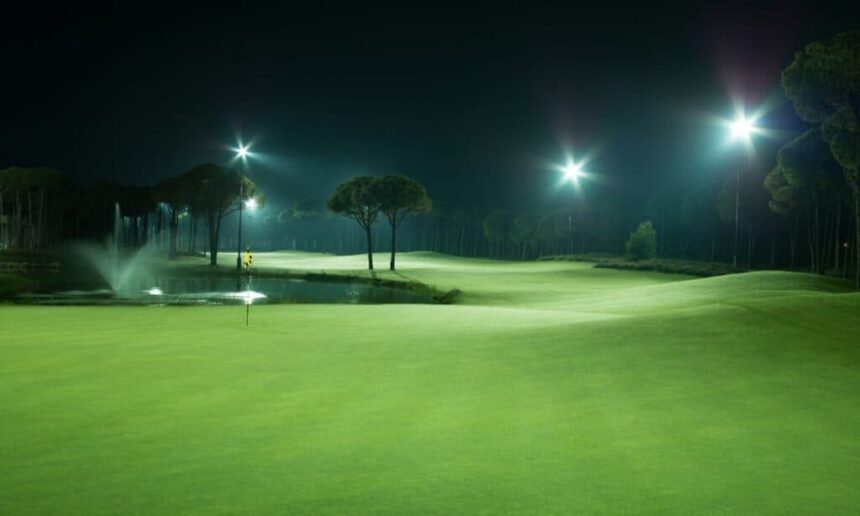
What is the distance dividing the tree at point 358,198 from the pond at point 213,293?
11.6 m

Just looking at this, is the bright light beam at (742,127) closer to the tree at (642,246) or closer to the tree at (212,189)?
the tree at (642,246)

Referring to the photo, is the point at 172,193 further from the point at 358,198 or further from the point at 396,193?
the point at 396,193

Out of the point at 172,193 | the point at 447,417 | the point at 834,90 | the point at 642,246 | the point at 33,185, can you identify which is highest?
the point at 834,90

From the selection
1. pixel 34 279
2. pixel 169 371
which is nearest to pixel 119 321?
pixel 169 371

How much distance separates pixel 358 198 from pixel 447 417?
200 ft

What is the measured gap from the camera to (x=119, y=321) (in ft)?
75.6

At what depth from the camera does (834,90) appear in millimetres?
37094

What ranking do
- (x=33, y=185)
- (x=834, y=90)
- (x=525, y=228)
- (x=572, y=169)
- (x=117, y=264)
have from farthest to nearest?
(x=525, y=228) < (x=33, y=185) < (x=117, y=264) < (x=572, y=169) < (x=834, y=90)

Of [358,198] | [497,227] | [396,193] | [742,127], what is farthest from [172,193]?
[497,227]

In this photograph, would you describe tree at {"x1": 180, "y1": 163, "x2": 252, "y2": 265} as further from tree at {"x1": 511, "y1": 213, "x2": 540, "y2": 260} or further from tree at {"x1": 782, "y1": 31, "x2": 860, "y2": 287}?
tree at {"x1": 782, "y1": 31, "x2": 860, "y2": 287}

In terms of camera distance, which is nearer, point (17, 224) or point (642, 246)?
point (642, 246)

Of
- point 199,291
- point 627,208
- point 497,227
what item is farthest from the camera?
point 497,227

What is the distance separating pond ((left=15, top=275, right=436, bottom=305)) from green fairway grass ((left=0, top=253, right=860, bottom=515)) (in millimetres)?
19829

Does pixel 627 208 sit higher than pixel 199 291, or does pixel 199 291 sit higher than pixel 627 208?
pixel 627 208
